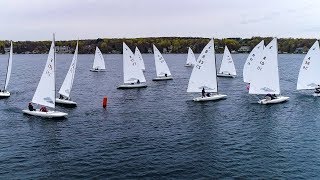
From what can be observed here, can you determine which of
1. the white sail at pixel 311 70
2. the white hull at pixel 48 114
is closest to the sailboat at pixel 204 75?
the white sail at pixel 311 70

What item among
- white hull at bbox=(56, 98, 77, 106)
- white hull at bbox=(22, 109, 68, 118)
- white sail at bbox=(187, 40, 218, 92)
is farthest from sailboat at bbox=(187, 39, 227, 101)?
white hull at bbox=(22, 109, 68, 118)

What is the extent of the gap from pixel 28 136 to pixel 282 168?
1432 inches

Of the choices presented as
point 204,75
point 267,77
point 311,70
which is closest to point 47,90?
point 204,75

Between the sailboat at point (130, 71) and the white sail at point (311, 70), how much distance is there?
1644 inches

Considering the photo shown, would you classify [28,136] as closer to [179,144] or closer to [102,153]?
[102,153]

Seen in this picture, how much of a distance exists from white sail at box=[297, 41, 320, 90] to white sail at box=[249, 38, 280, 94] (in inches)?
483

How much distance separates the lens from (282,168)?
44469mm

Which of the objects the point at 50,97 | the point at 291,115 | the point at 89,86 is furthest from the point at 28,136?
the point at 89,86

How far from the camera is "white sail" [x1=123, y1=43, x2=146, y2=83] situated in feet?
346

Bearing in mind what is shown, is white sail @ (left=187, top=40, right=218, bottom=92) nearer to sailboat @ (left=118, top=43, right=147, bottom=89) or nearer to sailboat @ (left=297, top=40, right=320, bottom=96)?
sailboat @ (left=297, top=40, right=320, bottom=96)

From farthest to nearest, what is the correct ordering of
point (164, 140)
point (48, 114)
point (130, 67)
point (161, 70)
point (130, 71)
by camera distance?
1. point (161, 70)
2. point (130, 71)
3. point (130, 67)
4. point (48, 114)
5. point (164, 140)

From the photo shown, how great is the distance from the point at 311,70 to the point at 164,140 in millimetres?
50886

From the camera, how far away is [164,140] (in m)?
55.6

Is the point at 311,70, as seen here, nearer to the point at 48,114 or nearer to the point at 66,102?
the point at 66,102
